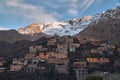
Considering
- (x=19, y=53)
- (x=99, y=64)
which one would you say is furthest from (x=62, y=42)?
(x=99, y=64)

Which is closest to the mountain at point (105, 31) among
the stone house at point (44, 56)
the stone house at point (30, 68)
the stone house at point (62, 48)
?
the stone house at point (62, 48)

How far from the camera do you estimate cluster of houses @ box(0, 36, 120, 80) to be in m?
106

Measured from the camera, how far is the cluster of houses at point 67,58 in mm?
106188

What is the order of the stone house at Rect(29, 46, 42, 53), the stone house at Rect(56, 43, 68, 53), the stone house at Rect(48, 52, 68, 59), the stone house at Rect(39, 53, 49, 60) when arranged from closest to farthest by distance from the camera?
the stone house at Rect(39, 53, 49, 60) → the stone house at Rect(48, 52, 68, 59) → the stone house at Rect(56, 43, 68, 53) → the stone house at Rect(29, 46, 42, 53)

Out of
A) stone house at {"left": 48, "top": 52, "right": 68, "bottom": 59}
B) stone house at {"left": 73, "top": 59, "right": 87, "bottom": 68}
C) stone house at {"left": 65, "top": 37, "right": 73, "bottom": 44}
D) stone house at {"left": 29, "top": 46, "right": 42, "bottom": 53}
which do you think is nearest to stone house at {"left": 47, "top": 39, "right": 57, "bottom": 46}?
stone house at {"left": 65, "top": 37, "right": 73, "bottom": 44}

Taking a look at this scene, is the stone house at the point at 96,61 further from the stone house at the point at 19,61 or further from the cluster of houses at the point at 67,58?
the stone house at the point at 19,61

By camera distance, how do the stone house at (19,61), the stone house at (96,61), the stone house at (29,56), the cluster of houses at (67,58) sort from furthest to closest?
the stone house at (29,56) < the stone house at (19,61) < the stone house at (96,61) < the cluster of houses at (67,58)

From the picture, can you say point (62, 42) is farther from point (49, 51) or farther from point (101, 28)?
point (101, 28)

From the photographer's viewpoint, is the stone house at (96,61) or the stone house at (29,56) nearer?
the stone house at (96,61)

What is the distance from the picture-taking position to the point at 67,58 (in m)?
116

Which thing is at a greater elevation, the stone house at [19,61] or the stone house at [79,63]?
the stone house at [19,61]

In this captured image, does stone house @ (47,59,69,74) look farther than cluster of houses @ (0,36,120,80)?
No

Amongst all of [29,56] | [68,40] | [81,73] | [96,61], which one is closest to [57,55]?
[29,56]

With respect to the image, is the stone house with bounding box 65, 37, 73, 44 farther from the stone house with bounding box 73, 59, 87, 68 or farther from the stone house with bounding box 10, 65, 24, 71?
the stone house with bounding box 10, 65, 24, 71
